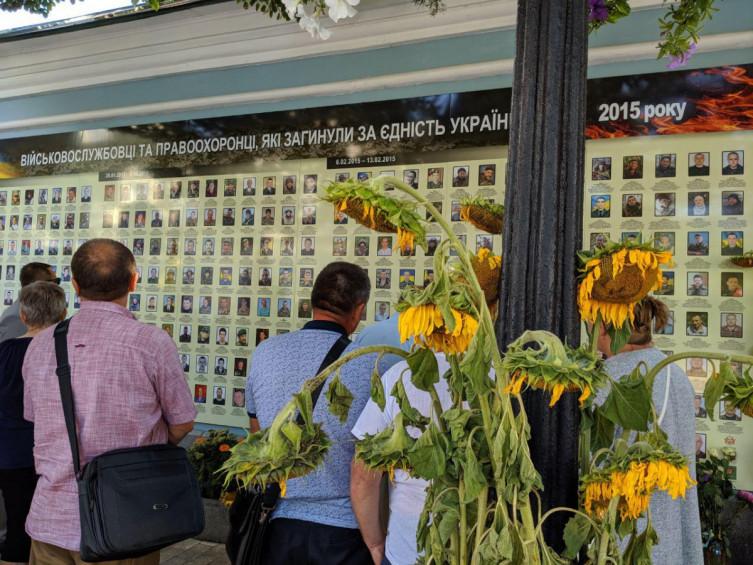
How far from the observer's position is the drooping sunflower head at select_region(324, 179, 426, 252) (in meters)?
1.01

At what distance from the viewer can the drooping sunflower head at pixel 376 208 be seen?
101 cm

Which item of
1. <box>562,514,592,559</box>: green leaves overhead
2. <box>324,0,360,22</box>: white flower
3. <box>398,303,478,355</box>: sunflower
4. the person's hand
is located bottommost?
the person's hand

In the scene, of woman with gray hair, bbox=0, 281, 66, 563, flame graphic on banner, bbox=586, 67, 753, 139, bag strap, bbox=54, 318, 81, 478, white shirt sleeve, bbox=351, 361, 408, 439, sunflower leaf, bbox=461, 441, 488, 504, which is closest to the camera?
sunflower leaf, bbox=461, 441, 488, 504

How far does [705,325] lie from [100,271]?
10.6ft

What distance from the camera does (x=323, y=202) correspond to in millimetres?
4227

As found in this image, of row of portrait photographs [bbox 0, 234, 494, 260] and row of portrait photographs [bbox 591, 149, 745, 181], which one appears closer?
row of portrait photographs [bbox 591, 149, 745, 181]

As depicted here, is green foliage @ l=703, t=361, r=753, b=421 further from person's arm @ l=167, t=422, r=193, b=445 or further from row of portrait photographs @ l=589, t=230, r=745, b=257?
row of portrait photographs @ l=589, t=230, r=745, b=257

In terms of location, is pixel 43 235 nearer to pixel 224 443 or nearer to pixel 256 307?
pixel 256 307

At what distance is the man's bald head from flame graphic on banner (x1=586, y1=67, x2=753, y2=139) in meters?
3.05

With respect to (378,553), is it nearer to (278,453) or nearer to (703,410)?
(278,453)

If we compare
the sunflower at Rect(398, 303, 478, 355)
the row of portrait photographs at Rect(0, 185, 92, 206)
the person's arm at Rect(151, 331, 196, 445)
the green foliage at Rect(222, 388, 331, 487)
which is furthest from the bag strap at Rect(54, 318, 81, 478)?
the row of portrait photographs at Rect(0, 185, 92, 206)

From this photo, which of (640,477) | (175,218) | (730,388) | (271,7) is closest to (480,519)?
(640,477)

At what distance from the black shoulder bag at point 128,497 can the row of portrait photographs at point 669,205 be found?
286 centimetres

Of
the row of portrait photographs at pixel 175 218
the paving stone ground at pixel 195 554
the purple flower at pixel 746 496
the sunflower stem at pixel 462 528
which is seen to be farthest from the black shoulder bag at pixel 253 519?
the purple flower at pixel 746 496
